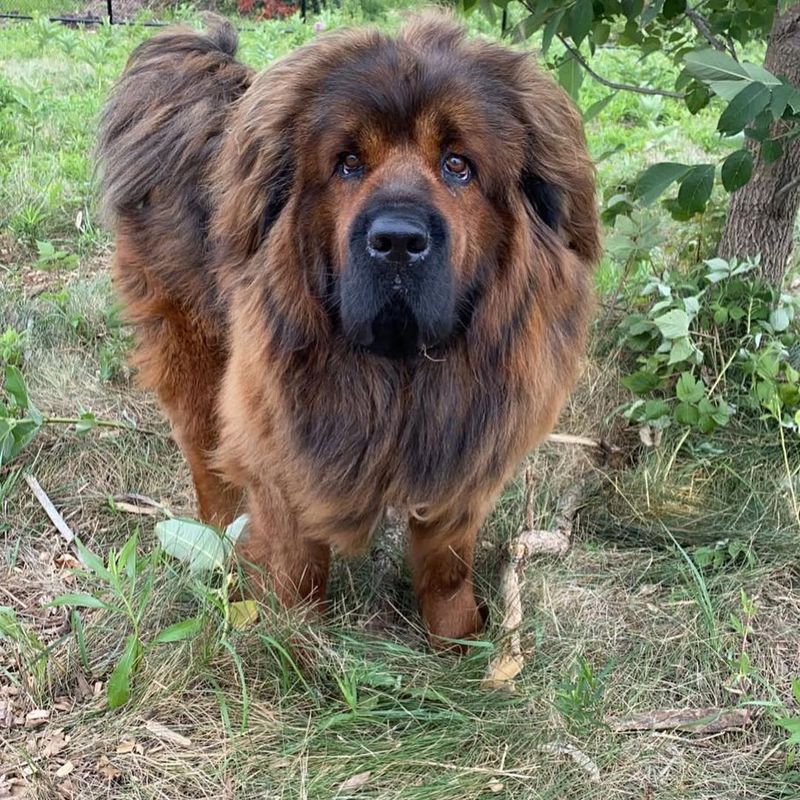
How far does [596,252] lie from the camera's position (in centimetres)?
262

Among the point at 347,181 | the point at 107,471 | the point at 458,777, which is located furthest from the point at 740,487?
the point at 107,471

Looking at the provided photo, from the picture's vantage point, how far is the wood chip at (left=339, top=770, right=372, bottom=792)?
2223mm

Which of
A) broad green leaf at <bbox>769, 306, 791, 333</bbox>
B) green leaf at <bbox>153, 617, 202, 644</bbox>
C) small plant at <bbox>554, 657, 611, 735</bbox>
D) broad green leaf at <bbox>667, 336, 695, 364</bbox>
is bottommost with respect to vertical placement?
small plant at <bbox>554, 657, 611, 735</bbox>

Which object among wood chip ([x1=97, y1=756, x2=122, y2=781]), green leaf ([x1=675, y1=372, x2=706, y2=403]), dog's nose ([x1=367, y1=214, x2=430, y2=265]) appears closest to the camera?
dog's nose ([x1=367, y1=214, x2=430, y2=265])

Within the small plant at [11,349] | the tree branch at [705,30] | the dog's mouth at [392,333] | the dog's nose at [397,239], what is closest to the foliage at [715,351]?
the tree branch at [705,30]

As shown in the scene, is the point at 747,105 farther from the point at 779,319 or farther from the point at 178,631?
the point at 178,631

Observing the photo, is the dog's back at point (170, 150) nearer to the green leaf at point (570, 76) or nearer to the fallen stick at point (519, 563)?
the green leaf at point (570, 76)

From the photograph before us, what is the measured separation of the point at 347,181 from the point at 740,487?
1879 mm

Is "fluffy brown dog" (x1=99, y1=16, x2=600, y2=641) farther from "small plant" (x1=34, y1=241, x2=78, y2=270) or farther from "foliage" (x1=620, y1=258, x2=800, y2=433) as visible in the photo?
"small plant" (x1=34, y1=241, x2=78, y2=270)

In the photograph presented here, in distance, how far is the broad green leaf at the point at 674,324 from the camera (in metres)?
3.29

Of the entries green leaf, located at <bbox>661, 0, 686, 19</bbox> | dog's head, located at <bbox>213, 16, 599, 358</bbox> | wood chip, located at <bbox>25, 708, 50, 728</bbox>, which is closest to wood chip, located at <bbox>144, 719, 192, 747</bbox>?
wood chip, located at <bbox>25, 708, 50, 728</bbox>

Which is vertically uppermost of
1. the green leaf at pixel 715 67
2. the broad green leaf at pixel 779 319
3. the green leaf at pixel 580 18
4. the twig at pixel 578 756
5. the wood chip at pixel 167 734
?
the green leaf at pixel 580 18

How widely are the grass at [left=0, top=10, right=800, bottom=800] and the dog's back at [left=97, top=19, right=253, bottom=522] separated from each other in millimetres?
490

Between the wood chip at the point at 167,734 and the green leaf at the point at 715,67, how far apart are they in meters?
2.27
